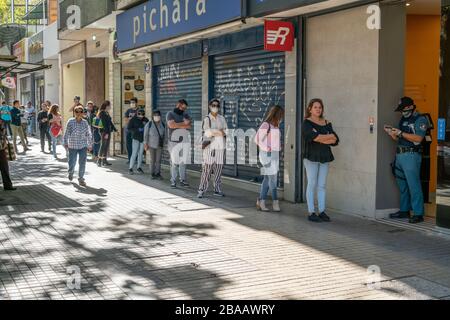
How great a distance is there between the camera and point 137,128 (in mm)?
15344

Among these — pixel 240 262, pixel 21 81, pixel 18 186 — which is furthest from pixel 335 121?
pixel 21 81

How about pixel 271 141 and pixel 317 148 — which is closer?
pixel 317 148

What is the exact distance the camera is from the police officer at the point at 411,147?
8.67 m

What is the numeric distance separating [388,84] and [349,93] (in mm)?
724

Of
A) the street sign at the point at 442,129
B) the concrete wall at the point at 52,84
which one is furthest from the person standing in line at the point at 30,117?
the street sign at the point at 442,129

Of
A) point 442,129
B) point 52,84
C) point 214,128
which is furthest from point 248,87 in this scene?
point 52,84

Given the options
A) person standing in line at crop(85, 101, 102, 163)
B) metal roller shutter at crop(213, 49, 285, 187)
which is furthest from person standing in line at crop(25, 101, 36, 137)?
metal roller shutter at crop(213, 49, 285, 187)

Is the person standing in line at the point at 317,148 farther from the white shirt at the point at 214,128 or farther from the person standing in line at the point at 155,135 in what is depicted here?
the person standing in line at the point at 155,135

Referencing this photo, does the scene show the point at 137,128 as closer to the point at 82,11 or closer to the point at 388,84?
the point at 82,11

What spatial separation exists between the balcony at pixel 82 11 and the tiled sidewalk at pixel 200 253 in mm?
8511

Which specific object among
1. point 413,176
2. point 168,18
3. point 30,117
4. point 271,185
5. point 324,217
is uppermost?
point 168,18

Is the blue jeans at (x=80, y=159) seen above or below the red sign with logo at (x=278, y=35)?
below

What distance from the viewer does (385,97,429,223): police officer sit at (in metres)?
8.67
